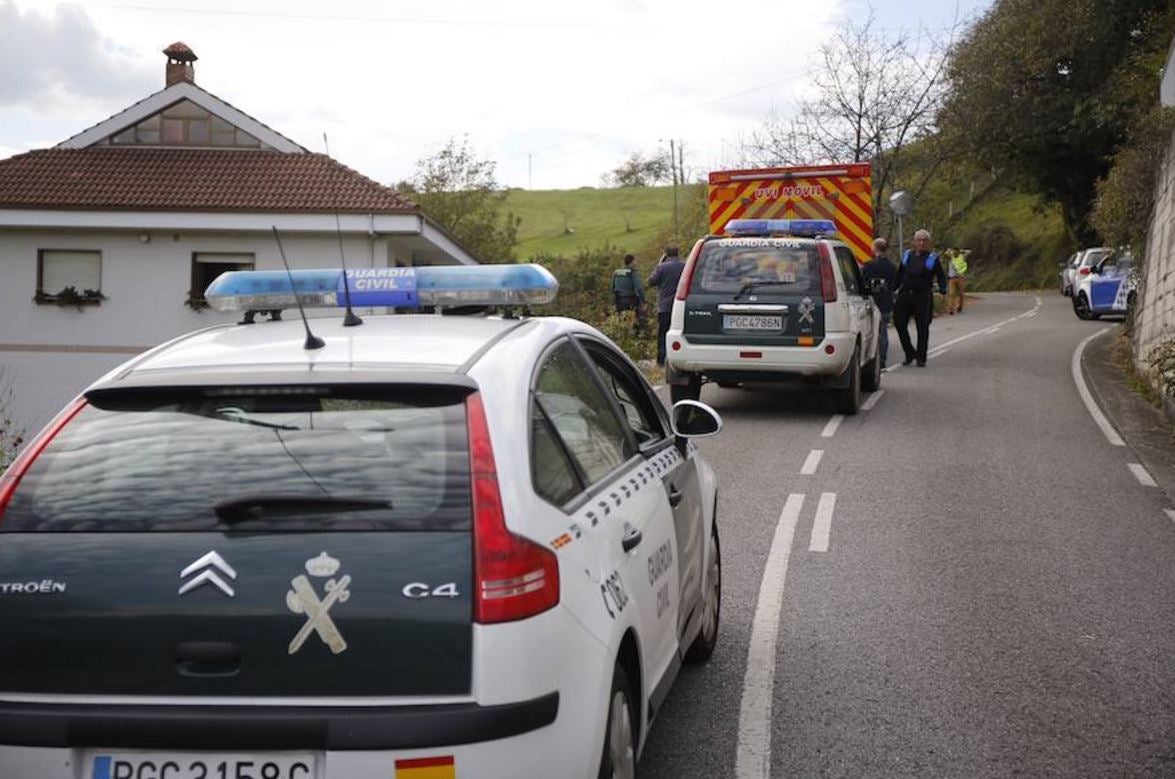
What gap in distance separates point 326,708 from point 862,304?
13180 mm

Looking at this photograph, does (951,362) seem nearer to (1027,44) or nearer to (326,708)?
(326,708)

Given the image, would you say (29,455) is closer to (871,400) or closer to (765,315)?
(765,315)

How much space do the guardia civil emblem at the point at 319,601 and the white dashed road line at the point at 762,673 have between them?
200cm

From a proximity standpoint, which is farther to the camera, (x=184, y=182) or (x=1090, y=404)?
(x=184, y=182)

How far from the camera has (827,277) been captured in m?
14.0

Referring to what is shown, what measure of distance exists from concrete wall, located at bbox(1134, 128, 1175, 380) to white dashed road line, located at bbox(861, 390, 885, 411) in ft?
11.5

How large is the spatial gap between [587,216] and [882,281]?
88959 mm

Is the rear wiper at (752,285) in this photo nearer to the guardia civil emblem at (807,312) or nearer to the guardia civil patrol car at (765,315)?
the guardia civil patrol car at (765,315)

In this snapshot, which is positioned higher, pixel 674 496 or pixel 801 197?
pixel 801 197

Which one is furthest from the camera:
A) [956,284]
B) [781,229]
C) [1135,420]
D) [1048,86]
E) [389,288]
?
[1048,86]

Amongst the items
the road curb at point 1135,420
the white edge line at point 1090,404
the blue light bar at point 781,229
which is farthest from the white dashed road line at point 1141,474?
the blue light bar at point 781,229

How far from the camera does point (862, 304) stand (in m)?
15.6

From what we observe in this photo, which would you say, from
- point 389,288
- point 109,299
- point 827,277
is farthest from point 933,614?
point 109,299

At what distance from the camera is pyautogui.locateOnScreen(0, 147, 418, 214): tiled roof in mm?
29859
